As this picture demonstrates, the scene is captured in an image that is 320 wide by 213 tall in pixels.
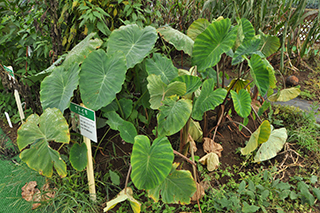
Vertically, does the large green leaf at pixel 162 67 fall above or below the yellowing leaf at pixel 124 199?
above

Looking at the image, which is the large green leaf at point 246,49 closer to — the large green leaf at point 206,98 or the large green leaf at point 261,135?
the large green leaf at point 206,98

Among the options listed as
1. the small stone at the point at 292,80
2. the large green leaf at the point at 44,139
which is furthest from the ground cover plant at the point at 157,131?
the small stone at the point at 292,80

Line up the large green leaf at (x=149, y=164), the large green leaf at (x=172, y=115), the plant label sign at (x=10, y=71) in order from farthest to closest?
the plant label sign at (x=10, y=71), the large green leaf at (x=172, y=115), the large green leaf at (x=149, y=164)

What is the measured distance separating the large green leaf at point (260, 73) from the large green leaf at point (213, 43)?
198 millimetres

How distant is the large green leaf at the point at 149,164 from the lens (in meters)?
1.02

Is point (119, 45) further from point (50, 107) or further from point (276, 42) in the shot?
point (276, 42)

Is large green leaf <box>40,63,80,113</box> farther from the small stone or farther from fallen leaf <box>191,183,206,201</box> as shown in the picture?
the small stone

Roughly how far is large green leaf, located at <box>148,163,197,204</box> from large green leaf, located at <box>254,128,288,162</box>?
0.58 m

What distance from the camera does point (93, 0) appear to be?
143cm

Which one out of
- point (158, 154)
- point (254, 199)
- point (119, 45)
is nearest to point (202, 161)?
point (254, 199)

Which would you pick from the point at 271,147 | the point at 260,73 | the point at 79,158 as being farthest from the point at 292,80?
the point at 79,158

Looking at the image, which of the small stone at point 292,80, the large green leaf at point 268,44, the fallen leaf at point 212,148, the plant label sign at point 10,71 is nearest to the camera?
the plant label sign at point 10,71

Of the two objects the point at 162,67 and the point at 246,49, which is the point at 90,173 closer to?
the point at 162,67

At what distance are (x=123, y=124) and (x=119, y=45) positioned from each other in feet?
1.56
